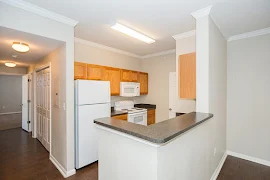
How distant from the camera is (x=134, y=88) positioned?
4.32 m

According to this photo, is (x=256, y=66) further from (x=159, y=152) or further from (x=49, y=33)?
(x=49, y=33)

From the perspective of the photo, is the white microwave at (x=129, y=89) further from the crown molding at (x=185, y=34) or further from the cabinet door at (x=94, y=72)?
the crown molding at (x=185, y=34)

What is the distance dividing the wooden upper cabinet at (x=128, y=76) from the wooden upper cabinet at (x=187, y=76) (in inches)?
75.6

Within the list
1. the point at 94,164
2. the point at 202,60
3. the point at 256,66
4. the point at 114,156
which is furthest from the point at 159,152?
the point at 256,66

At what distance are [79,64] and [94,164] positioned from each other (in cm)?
215

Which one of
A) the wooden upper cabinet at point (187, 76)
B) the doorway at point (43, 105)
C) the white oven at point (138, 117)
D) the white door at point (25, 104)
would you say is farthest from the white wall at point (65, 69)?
the white door at point (25, 104)

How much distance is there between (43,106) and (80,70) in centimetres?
158

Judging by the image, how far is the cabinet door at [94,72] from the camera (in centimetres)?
328

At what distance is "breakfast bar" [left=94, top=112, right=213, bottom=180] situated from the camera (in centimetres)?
112

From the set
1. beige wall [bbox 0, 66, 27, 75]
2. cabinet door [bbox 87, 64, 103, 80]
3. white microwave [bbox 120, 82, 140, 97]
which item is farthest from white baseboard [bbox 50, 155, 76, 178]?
beige wall [bbox 0, 66, 27, 75]

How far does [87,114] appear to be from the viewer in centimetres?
273

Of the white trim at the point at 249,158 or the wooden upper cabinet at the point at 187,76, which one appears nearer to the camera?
the wooden upper cabinet at the point at 187,76

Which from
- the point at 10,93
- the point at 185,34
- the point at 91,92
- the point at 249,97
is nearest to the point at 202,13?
the point at 185,34

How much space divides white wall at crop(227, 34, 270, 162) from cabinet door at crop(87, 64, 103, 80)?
3.05 m
